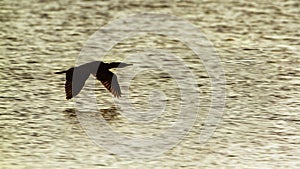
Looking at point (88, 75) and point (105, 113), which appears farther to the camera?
point (88, 75)

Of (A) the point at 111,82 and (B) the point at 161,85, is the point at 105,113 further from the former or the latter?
(B) the point at 161,85

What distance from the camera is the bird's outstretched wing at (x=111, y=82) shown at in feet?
6.49

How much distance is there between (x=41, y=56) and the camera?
2.28m

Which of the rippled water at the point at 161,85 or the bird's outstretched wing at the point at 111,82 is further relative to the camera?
the bird's outstretched wing at the point at 111,82

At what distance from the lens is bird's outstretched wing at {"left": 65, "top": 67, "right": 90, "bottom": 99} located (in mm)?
1968

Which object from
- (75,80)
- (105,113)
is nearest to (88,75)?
(75,80)

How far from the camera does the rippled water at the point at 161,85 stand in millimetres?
1701

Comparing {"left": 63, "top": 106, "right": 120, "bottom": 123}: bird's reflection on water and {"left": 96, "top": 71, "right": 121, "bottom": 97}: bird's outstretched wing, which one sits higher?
{"left": 96, "top": 71, "right": 121, "bottom": 97}: bird's outstretched wing

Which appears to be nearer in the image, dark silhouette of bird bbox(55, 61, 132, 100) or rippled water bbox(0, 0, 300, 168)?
rippled water bbox(0, 0, 300, 168)

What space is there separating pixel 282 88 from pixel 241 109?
0.16 metres

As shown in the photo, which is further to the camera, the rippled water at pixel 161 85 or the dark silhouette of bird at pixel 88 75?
the dark silhouette of bird at pixel 88 75

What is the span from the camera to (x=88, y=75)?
2.03 metres

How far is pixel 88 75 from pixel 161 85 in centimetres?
18

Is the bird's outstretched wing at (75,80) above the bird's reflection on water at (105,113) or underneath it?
above
